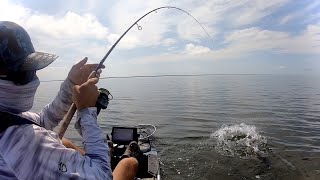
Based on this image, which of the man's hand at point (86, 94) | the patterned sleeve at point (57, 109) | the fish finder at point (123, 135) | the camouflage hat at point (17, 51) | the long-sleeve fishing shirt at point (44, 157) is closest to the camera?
the long-sleeve fishing shirt at point (44, 157)

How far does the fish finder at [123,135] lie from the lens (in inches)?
368

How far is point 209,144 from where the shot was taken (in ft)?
55.1

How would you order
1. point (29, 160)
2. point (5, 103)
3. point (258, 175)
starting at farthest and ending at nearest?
point (258, 175)
point (5, 103)
point (29, 160)

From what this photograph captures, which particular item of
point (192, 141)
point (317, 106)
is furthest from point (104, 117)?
point (317, 106)

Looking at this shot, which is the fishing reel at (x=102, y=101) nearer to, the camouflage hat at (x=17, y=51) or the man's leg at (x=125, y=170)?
the camouflage hat at (x=17, y=51)

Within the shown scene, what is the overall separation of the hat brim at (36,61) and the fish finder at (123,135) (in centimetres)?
679

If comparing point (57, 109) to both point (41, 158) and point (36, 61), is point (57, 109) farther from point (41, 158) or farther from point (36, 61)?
point (41, 158)

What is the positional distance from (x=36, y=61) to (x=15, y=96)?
1.12 ft

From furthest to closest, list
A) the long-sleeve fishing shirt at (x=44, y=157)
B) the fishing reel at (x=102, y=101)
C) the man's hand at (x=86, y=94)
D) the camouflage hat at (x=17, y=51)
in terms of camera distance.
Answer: the fishing reel at (x=102, y=101)
the man's hand at (x=86, y=94)
the camouflage hat at (x=17, y=51)
the long-sleeve fishing shirt at (x=44, y=157)

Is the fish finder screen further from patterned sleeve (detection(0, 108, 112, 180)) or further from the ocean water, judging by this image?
patterned sleeve (detection(0, 108, 112, 180))

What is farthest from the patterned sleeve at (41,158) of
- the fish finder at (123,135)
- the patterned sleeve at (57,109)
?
the fish finder at (123,135)

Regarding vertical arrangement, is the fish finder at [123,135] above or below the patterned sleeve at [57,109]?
below

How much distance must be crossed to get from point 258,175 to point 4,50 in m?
11.4

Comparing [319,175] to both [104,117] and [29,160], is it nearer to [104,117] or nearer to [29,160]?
[29,160]
